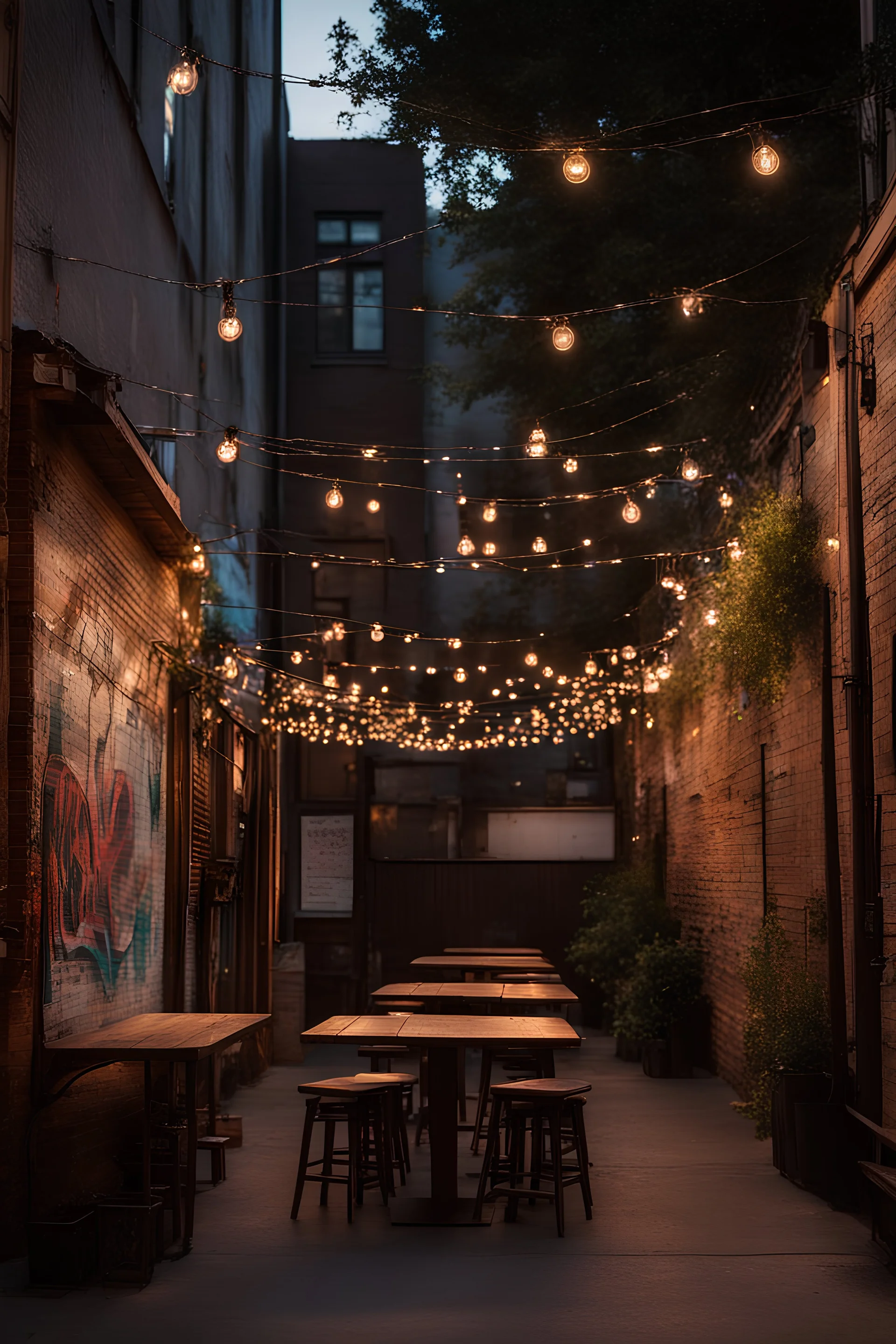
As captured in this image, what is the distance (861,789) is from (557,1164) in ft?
8.05

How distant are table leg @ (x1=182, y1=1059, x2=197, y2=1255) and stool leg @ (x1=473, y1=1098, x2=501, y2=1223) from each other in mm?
1392

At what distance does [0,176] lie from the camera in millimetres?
5746

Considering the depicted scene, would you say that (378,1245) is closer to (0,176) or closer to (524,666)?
(0,176)

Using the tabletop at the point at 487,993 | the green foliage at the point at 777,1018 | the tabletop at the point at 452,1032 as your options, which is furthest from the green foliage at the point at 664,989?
the tabletop at the point at 452,1032

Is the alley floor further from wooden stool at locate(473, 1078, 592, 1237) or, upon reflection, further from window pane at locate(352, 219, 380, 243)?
window pane at locate(352, 219, 380, 243)

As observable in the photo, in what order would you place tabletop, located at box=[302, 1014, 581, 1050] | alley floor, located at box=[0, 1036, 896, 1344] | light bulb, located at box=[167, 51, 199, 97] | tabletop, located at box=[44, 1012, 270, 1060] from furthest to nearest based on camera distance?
tabletop, located at box=[302, 1014, 581, 1050], light bulb, located at box=[167, 51, 199, 97], tabletop, located at box=[44, 1012, 270, 1060], alley floor, located at box=[0, 1036, 896, 1344]

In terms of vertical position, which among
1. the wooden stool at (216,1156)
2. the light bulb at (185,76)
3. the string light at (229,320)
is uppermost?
the light bulb at (185,76)

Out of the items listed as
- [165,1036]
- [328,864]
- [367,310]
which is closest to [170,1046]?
[165,1036]

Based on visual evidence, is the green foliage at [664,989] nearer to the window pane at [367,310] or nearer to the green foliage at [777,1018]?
the green foliage at [777,1018]

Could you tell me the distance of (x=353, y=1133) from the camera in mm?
7254

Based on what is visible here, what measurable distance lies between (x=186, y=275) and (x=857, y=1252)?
8.78 m

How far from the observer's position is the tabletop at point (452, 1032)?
6.55 metres

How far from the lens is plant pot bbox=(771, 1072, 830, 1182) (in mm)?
7496

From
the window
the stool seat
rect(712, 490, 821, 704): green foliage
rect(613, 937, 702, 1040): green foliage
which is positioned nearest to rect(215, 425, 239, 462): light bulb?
rect(712, 490, 821, 704): green foliage
